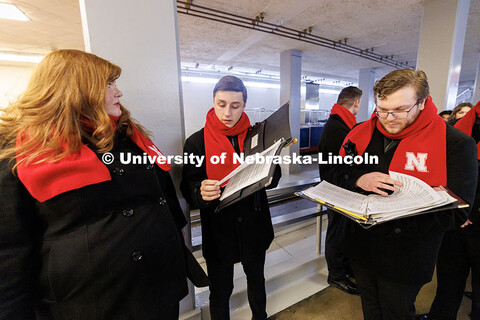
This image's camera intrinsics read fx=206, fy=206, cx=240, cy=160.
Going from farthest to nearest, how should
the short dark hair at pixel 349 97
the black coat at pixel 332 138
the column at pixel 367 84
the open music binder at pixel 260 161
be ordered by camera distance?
the column at pixel 367 84
the short dark hair at pixel 349 97
the black coat at pixel 332 138
the open music binder at pixel 260 161

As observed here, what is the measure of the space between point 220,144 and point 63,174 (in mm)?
687

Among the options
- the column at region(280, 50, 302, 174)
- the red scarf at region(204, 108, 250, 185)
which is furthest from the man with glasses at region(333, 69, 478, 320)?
the column at region(280, 50, 302, 174)

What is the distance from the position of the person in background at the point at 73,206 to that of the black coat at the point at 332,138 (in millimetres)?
1540

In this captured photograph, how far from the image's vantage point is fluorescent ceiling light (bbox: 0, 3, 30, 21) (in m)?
2.84

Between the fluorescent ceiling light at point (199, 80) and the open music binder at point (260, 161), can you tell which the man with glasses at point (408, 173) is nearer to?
the open music binder at point (260, 161)

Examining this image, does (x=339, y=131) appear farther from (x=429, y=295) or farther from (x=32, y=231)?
(x=32, y=231)

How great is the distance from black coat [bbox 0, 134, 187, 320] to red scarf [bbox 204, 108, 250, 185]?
352 millimetres

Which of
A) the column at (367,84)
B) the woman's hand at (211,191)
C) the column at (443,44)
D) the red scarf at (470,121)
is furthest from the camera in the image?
the column at (367,84)

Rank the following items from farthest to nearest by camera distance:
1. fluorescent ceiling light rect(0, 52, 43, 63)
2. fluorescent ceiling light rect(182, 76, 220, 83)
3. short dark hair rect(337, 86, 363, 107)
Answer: fluorescent ceiling light rect(182, 76, 220, 83) → fluorescent ceiling light rect(0, 52, 43, 63) → short dark hair rect(337, 86, 363, 107)

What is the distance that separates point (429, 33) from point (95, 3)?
395 cm

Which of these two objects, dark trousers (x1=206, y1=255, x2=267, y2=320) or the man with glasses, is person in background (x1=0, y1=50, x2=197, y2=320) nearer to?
dark trousers (x1=206, y1=255, x2=267, y2=320)

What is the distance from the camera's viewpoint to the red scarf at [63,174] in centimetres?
60

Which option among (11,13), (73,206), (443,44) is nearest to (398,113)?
(73,206)

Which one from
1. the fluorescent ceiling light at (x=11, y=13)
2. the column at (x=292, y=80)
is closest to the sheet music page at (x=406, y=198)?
the fluorescent ceiling light at (x=11, y=13)
